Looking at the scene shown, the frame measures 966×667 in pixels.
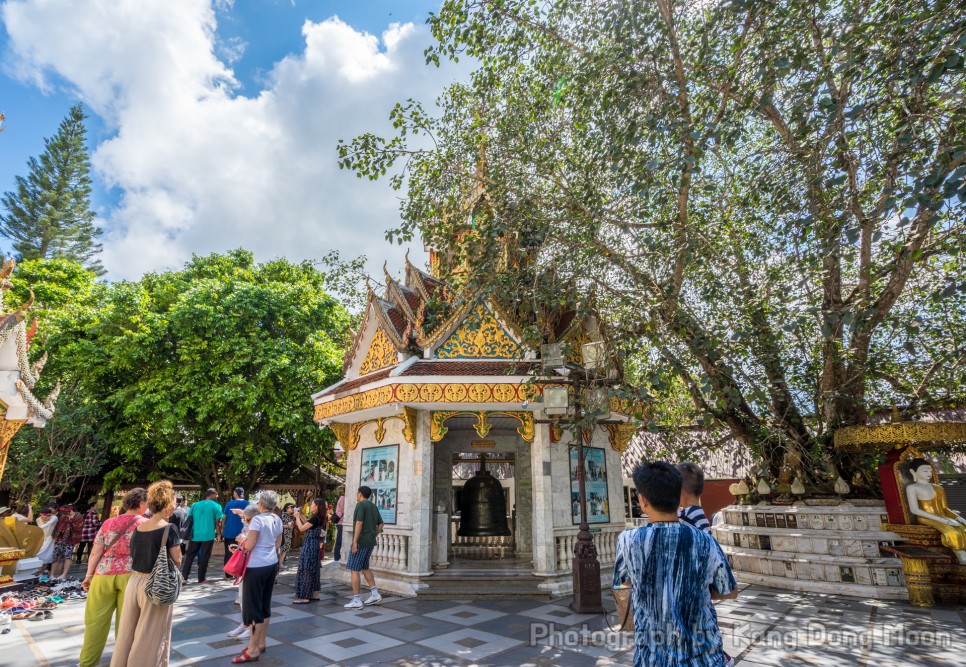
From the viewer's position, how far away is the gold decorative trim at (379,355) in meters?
10.3

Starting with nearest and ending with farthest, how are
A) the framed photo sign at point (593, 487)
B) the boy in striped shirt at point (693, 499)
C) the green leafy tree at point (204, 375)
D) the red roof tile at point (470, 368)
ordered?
the boy in striped shirt at point (693, 499)
the red roof tile at point (470, 368)
the framed photo sign at point (593, 487)
the green leafy tree at point (204, 375)

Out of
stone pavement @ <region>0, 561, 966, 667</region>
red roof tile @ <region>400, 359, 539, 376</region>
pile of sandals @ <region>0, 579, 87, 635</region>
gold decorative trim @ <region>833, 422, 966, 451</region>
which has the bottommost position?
stone pavement @ <region>0, 561, 966, 667</region>

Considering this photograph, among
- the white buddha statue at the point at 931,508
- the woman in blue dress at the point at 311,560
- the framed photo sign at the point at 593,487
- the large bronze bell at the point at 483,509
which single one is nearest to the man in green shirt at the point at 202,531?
the woman in blue dress at the point at 311,560

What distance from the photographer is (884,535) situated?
328 inches

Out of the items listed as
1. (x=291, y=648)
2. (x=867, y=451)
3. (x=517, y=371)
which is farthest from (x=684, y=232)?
(x=291, y=648)

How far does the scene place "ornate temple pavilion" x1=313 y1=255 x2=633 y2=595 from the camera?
28.9 ft

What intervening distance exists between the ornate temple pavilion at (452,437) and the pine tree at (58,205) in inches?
1161

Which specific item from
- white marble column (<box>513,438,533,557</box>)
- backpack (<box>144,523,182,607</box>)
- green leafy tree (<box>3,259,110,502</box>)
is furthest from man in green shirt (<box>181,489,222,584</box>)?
green leafy tree (<box>3,259,110,502</box>)

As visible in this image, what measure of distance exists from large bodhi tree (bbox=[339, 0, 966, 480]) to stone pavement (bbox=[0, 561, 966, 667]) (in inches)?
116

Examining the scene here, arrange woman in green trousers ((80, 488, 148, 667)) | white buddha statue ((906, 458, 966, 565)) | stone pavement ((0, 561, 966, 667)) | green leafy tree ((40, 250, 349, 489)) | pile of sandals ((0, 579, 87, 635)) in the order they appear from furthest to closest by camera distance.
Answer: green leafy tree ((40, 250, 349, 489)) → white buddha statue ((906, 458, 966, 565)) → pile of sandals ((0, 579, 87, 635)) → stone pavement ((0, 561, 966, 667)) → woman in green trousers ((80, 488, 148, 667))

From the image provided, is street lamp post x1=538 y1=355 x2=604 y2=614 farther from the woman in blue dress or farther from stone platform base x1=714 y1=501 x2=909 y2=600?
the woman in blue dress

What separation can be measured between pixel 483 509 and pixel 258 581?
5997mm

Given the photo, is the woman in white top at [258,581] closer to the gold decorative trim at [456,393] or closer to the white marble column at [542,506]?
the gold decorative trim at [456,393]

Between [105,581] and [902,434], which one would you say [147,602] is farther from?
[902,434]
